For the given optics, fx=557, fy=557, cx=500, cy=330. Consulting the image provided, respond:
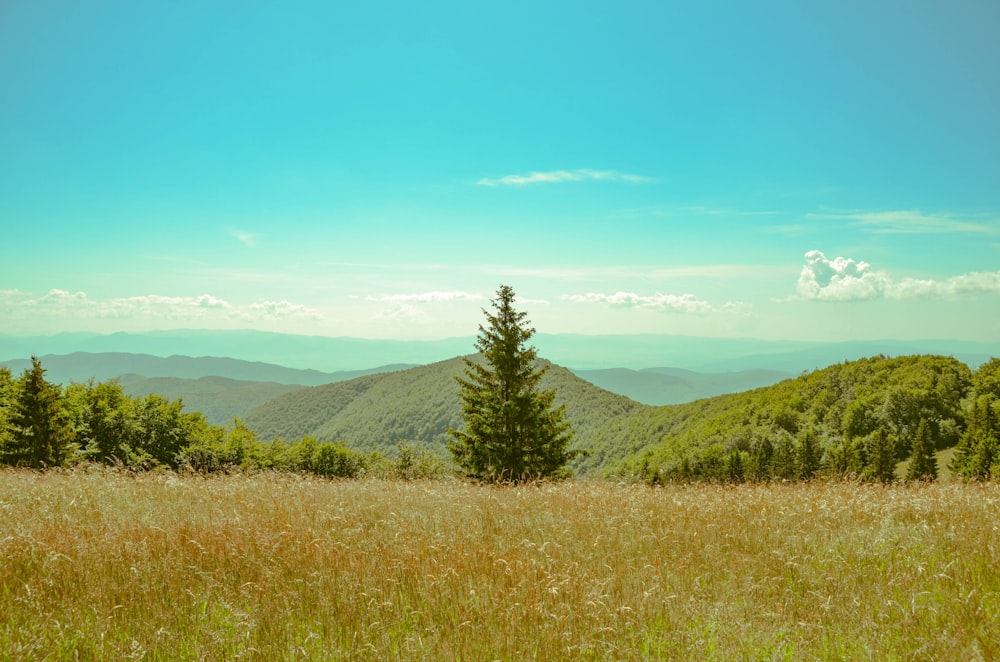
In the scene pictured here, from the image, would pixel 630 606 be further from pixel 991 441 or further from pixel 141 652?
pixel 991 441

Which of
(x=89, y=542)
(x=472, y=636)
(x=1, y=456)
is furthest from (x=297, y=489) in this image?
(x=1, y=456)

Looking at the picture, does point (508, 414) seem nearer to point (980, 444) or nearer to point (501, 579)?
point (501, 579)

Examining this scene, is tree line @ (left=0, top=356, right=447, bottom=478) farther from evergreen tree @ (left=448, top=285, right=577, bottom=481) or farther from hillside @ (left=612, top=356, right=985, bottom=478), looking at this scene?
hillside @ (left=612, top=356, right=985, bottom=478)

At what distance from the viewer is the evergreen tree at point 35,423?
3634cm

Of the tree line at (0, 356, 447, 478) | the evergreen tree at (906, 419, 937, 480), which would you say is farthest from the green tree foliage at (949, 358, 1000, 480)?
the tree line at (0, 356, 447, 478)

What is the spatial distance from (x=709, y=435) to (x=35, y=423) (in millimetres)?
133291

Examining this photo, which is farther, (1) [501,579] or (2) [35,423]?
(2) [35,423]

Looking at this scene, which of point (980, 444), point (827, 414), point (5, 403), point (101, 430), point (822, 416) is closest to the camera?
point (5, 403)

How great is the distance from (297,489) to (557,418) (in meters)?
25.0

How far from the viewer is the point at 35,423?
120 ft

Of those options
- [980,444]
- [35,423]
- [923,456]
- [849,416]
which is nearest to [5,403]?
[35,423]

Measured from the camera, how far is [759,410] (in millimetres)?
147000

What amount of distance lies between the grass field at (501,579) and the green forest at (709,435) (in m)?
4.69

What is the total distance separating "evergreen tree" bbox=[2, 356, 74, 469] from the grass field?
37.0 meters
